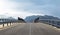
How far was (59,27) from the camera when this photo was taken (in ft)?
126

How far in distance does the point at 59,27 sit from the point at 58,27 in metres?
0.57

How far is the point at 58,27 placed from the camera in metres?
39.0
